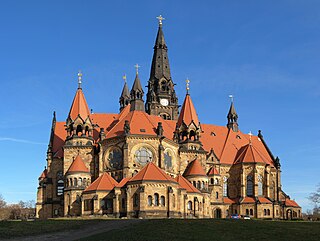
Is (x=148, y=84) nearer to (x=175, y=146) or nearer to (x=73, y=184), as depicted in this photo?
(x=175, y=146)

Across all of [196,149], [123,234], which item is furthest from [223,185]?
[123,234]

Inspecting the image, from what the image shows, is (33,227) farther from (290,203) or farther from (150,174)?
(290,203)

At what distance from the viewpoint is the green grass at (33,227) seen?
171 ft

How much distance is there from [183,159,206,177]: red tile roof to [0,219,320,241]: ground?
33605 mm

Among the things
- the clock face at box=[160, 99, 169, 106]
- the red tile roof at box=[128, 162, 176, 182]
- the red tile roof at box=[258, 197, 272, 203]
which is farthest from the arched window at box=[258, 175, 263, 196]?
the red tile roof at box=[128, 162, 176, 182]

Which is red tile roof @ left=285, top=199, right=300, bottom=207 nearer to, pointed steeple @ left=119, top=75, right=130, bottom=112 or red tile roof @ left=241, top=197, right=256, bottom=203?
red tile roof @ left=241, top=197, right=256, bottom=203

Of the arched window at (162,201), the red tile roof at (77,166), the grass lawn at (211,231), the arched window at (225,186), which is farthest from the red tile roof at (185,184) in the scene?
the grass lawn at (211,231)

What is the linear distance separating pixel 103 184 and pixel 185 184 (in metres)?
13.2

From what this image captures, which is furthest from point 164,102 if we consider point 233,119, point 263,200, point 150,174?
point 150,174

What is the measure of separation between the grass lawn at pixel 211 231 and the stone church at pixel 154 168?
75.8ft

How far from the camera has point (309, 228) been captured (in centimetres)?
5134

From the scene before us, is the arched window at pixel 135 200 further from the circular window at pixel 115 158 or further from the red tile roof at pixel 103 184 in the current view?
the circular window at pixel 115 158

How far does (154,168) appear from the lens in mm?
79000

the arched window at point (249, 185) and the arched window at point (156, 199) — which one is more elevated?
the arched window at point (249, 185)
